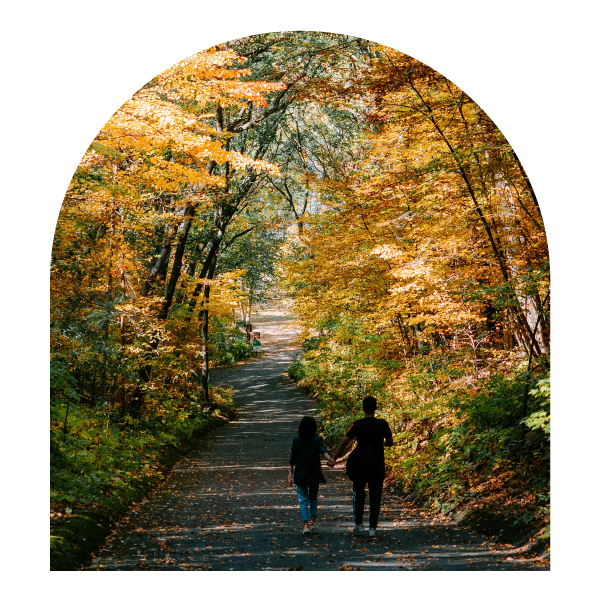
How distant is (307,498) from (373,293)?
280 inches

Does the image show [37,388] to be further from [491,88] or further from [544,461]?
[544,461]

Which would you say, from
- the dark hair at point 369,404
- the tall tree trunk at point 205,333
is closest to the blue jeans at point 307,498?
the dark hair at point 369,404

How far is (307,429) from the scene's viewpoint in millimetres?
6902

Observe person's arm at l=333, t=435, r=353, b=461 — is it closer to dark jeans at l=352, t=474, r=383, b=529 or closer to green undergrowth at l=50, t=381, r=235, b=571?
dark jeans at l=352, t=474, r=383, b=529

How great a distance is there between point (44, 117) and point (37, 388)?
1794 millimetres

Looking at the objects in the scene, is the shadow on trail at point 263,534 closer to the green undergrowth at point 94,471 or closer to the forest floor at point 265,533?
the forest floor at point 265,533

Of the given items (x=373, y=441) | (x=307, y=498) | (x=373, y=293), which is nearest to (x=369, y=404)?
(x=373, y=441)

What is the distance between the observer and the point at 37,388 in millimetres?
4016

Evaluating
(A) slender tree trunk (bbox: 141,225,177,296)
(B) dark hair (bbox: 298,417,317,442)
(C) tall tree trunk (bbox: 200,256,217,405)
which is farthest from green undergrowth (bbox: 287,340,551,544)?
(C) tall tree trunk (bbox: 200,256,217,405)

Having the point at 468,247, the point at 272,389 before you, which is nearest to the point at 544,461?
the point at 468,247

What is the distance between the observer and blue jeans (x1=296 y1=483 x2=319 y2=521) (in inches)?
271

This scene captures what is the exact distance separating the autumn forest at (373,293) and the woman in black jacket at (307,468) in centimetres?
213

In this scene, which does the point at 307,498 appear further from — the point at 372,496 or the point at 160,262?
the point at 160,262

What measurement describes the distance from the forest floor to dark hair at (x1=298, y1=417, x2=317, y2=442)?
43.1 inches
